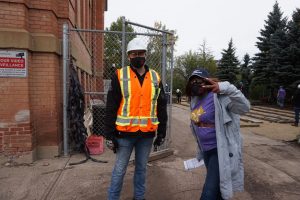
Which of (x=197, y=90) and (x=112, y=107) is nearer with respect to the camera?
(x=197, y=90)

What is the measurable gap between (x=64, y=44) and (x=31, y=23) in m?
0.68

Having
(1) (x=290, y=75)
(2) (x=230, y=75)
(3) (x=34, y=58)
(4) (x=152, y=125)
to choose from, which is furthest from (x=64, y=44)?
(2) (x=230, y=75)

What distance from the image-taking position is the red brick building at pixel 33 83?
5.25 metres

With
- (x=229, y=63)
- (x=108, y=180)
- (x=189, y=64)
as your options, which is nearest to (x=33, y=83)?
(x=108, y=180)

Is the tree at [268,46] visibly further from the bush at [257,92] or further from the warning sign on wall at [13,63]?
the warning sign on wall at [13,63]

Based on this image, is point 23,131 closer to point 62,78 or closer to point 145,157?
point 62,78

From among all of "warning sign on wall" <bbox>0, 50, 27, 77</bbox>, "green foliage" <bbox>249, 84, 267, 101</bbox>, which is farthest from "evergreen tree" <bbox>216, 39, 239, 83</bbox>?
"warning sign on wall" <bbox>0, 50, 27, 77</bbox>

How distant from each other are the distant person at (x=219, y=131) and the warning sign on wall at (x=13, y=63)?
11.1 ft

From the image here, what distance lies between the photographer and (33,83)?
5676mm

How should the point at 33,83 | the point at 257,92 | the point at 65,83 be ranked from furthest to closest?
the point at 257,92 < the point at 65,83 < the point at 33,83

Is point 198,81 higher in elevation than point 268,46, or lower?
lower

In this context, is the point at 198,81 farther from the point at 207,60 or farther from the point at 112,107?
the point at 207,60

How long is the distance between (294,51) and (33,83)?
23.4 meters

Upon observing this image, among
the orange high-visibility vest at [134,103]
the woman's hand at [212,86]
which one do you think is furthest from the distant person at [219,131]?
the orange high-visibility vest at [134,103]
